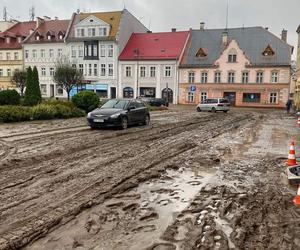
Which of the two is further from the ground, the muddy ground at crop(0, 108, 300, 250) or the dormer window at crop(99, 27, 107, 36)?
the dormer window at crop(99, 27, 107, 36)

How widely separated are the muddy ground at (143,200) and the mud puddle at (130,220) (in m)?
0.01

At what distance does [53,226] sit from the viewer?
4.38 metres

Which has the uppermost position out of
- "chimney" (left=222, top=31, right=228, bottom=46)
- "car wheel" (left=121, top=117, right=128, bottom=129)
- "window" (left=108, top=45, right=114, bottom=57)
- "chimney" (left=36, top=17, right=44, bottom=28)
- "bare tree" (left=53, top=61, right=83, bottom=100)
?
"chimney" (left=36, top=17, right=44, bottom=28)

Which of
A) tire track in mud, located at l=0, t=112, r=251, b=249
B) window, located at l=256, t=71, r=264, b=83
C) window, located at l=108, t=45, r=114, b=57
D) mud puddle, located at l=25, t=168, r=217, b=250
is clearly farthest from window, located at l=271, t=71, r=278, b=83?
mud puddle, located at l=25, t=168, r=217, b=250

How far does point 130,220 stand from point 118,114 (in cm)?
1095

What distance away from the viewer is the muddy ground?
411 centimetres

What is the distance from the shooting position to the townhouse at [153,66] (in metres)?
52.2

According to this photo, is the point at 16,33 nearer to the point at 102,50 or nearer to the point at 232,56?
the point at 102,50

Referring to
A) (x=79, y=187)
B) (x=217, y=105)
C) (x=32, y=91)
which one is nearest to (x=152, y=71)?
(x=217, y=105)

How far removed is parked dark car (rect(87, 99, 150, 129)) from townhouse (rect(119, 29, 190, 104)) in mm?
33975

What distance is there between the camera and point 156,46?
5488cm

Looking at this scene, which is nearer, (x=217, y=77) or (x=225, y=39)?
(x=217, y=77)

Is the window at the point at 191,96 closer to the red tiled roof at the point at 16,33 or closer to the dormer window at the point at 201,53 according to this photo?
the dormer window at the point at 201,53

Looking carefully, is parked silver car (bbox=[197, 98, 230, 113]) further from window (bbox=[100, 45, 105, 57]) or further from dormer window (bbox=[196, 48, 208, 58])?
window (bbox=[100, 45, 105, 57])
